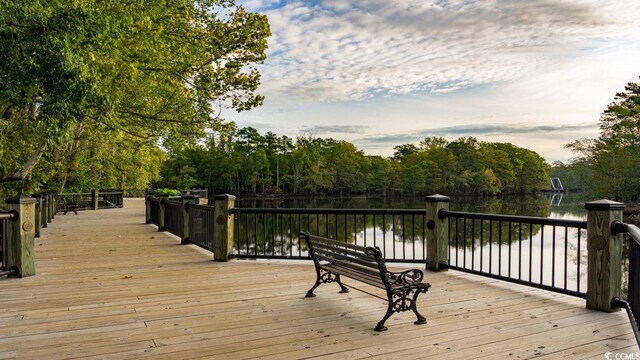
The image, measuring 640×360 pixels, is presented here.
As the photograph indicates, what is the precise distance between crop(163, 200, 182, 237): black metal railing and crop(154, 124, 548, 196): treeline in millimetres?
53419

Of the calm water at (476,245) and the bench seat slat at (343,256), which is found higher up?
the bench seat slat at (343,256)

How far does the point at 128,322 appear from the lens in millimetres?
4121

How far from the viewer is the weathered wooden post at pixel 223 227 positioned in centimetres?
742

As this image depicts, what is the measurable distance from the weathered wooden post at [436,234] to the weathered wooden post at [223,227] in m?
3.30

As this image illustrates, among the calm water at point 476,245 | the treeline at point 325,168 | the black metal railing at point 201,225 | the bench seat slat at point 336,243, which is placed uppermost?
the treeline at point 325,168

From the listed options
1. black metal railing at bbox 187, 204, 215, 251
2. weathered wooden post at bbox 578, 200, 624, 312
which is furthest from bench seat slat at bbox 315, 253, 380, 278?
black metal railing at bbox 187, 204, 215, 251

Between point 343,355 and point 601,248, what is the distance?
115 inches

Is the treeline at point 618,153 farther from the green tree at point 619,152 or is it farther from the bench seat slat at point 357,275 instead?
the bench seat slat at point 357,275

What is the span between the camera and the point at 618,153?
4172 centimetres

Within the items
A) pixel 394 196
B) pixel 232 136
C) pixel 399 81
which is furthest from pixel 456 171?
pixel 399 81

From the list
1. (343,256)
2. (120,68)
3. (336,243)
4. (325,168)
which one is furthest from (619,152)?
(343,256)

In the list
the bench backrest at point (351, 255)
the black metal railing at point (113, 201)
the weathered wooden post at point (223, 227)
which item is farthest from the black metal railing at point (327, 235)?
the black metal railing at point (113, 201)

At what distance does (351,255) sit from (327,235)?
1378 centimetres

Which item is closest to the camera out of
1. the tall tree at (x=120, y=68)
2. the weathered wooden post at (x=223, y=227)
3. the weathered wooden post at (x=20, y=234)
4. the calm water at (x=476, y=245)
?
the weathered wooden post at (x=20, y=234)
